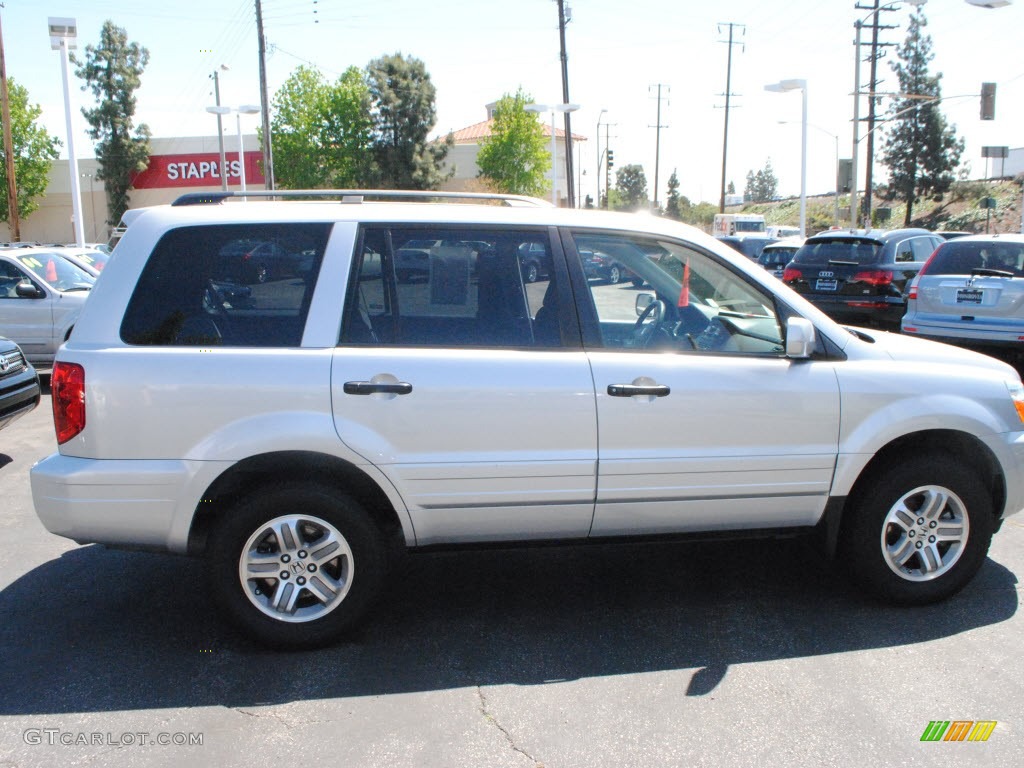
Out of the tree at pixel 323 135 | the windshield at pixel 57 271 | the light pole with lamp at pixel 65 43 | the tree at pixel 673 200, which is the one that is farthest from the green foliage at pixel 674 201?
the windshield at pixel 57 271

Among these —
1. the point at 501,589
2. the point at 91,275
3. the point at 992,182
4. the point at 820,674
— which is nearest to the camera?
the point at 820,674

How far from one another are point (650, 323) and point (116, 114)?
210ft

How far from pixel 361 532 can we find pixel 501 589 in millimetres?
1086

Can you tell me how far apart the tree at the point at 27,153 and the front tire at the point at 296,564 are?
56.3 m

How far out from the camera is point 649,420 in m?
3.78

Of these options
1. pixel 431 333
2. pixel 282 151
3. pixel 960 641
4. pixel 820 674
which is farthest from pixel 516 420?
pixel 282 151

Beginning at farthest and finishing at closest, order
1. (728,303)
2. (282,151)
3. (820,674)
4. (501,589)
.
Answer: (282,151) → (501,589) → (728,303) → (820,674)

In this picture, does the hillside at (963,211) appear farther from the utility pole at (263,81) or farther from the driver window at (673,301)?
the driver window at (673,301)

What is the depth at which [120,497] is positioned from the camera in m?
3.56

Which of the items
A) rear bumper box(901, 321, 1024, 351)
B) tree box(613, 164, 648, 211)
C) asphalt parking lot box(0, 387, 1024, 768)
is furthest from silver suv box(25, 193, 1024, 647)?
tree box(613, 164, 648, 211)

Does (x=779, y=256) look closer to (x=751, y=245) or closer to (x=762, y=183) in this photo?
(x=751, y=245)

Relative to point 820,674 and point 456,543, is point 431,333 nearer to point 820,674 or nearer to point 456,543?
point 456,543

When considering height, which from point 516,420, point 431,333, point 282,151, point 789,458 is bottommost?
point 789,458

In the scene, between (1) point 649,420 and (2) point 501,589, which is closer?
(1) point 649,420
